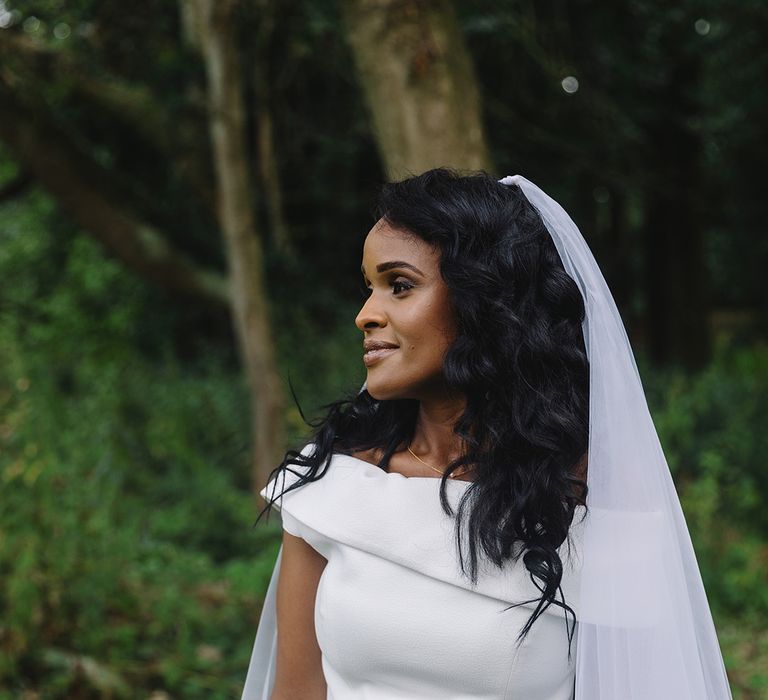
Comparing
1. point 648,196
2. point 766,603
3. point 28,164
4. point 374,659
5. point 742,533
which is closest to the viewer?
point 374,659

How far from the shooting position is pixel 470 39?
7883 millimetres

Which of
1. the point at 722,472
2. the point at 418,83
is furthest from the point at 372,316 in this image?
the point at 722,472

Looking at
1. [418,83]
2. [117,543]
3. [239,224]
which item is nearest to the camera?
[418,83]

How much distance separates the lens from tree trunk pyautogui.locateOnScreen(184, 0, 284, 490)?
6.53 meters

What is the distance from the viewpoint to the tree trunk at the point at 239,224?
6527 millimetres

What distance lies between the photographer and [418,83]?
4.16 metres

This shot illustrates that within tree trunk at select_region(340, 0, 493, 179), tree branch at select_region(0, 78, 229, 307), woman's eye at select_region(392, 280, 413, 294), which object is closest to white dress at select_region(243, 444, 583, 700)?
woman's eye at select_region(392, 280, 413, 294)

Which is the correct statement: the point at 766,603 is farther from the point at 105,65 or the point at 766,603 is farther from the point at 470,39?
the point at 105,65

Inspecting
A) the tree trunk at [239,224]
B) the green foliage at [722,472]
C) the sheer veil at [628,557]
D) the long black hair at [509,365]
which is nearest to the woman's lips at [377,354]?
the long black hair at [509,365]

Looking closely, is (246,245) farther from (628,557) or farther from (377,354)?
(628,557)

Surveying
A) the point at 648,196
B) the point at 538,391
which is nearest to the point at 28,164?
the point at 648,196

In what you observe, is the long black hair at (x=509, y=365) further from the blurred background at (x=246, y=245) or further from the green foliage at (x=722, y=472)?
the green foliage at (x=722, y=472)

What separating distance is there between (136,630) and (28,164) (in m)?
5.75

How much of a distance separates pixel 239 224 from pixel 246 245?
0.54ft
